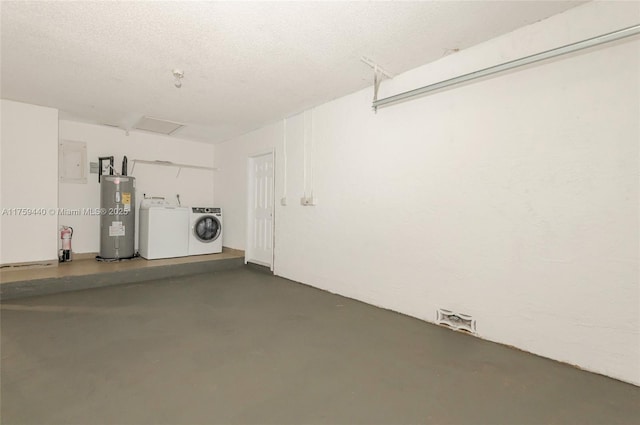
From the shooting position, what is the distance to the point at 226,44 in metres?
2.31

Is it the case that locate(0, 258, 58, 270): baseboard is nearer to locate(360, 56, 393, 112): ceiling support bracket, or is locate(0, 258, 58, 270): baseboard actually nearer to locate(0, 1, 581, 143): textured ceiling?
locate(0, 1, 581, 143): textured ceiling

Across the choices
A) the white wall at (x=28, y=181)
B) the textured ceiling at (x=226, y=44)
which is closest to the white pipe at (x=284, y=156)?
the textured ceiling at (x=226, y=44)

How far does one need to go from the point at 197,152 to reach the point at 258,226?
2.17 meters

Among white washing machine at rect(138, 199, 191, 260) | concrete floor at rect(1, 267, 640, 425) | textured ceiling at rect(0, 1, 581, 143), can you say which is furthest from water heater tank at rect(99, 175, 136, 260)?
concrete floor at rect(1, 267, 640, 425)

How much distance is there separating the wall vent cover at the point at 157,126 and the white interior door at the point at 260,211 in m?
1.33

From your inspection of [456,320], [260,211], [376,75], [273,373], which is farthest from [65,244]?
[456,320]

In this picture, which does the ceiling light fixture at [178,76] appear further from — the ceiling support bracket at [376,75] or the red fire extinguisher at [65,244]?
the red fire extinguisher at [65,244]

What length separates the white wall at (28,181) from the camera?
3605 millimetres

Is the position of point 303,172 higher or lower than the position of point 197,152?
lower

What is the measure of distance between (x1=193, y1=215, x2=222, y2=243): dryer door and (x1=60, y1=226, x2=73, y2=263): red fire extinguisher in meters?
1.73

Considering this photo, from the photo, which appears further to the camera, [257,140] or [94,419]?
[257,140]

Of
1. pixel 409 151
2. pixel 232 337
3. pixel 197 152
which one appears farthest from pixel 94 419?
pixel 197 152

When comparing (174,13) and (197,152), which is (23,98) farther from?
(174,13)

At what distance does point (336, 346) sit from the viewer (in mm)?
2133
